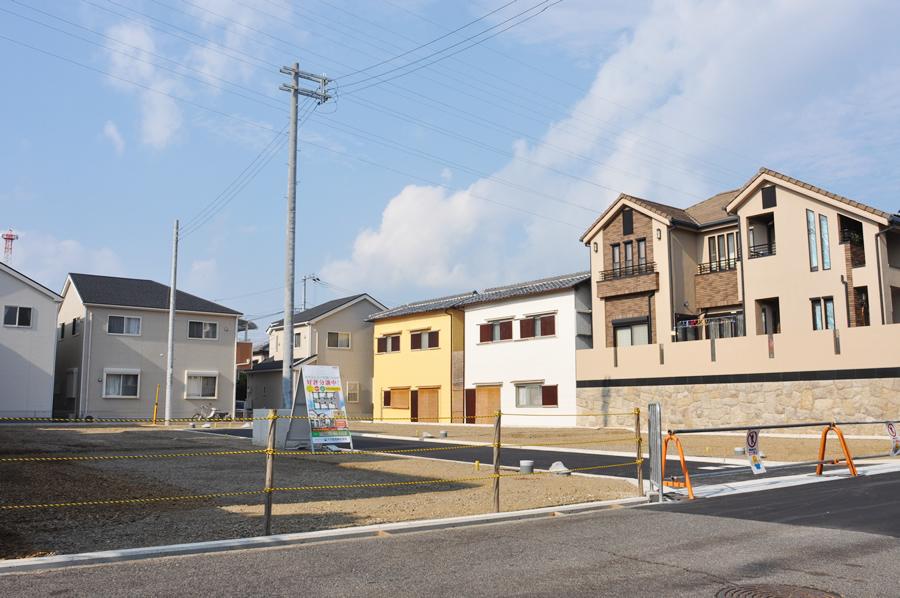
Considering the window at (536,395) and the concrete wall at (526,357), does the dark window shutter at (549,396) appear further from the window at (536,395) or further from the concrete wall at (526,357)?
the concrete wall at (526,357)

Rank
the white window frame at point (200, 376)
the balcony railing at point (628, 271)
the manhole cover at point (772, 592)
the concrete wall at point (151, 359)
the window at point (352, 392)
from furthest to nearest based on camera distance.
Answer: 1. the window at point (352, 392)
2. the white window frame at point (200, 376)
3. the concrete wall at point (151, 359)
4. the balcony railing at point (628, 271)
5. the manhole cover at point (772, 592)

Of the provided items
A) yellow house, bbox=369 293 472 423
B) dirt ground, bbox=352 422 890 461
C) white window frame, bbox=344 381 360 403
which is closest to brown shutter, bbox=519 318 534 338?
yellow house, bbox=369 293 472 423

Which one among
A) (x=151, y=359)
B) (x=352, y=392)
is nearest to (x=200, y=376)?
(x=151, y=359)

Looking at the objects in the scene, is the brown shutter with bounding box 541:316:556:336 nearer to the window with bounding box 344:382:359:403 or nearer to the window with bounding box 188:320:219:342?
the window with bounding box 344:382:359:403

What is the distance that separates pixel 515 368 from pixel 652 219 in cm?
1053

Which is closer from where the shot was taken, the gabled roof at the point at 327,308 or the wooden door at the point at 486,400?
the wooden door at the point at 486,400

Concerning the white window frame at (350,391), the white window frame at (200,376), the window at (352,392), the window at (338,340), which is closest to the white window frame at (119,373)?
the white window frame at (200,376)

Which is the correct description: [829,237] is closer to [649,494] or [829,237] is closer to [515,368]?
[515,368]

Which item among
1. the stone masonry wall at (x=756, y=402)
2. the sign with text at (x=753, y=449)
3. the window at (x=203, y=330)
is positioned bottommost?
the sign with text at (x=753, y=449)

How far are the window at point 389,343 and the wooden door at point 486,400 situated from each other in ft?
26.8

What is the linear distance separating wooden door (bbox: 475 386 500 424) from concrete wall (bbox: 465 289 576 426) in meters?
0.35

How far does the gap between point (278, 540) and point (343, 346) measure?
42591mm

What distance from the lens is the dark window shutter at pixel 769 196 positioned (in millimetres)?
31344

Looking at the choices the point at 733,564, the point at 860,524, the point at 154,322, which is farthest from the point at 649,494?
the point at 154,322
